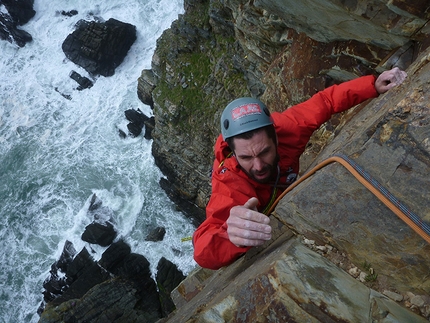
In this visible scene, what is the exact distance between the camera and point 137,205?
18.6 meters

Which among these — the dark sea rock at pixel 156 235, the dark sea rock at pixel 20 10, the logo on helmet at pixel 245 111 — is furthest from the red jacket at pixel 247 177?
the dark sea rock at pixel 20 10

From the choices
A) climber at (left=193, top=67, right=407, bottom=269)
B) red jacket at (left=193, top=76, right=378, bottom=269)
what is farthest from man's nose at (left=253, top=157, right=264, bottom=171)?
red jacket at (left=193, top=76, right=378, bottom=269)

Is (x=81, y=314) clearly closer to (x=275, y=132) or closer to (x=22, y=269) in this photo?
(x=22, y=269)

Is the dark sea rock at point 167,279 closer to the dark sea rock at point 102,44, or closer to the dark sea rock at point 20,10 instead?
the dark sea rock at point 102,44

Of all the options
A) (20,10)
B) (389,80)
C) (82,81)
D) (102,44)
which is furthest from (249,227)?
(20,10)

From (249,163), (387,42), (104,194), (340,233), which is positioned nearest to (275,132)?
(249,163)

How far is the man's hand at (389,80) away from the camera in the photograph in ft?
11.0

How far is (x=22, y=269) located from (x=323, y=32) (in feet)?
61.8

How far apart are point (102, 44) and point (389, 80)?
20.9 metres

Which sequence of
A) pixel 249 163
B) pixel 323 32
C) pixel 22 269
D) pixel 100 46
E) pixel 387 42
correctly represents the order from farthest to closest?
pixel 100 46 < pixel 22 269 < pixel 323 32 < pixel 387 42 < pixel 249 163

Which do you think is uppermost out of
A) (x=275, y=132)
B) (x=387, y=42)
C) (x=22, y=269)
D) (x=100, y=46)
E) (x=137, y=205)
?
(x=100, y=46)

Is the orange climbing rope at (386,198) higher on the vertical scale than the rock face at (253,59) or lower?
lower

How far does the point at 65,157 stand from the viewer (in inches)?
809

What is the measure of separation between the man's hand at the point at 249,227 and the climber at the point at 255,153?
0.18 metres
